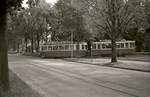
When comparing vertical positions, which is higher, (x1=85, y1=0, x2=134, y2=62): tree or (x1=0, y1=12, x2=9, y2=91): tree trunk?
(x1=85, y1=0, x2=134, y2=62): tree

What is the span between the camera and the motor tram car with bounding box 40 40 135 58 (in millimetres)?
51281

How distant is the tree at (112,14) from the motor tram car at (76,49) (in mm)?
21765

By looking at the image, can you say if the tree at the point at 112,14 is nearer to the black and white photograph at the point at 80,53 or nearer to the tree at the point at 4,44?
the black and white photograph at the point at 80,53

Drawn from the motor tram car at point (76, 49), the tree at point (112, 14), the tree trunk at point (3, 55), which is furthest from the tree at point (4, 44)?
the motor tram car at point (76, 49)

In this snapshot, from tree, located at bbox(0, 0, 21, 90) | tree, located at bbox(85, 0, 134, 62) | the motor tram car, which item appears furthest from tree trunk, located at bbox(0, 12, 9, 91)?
the motor tram car

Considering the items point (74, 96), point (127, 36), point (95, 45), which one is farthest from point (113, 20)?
point (127, 36)

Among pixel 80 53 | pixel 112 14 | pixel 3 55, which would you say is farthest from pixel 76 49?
pixel 3 55

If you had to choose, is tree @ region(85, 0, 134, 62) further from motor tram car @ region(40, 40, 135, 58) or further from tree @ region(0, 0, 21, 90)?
motor tram car @ region(40, 40, 135, 58)

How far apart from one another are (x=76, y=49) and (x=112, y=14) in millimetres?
Answer: 25446

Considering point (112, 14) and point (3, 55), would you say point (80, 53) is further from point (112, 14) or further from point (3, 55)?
point (3, 55)

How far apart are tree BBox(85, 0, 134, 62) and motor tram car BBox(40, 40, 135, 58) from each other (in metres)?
21.8

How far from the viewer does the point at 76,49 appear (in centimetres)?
5244

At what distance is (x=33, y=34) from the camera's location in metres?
62.5

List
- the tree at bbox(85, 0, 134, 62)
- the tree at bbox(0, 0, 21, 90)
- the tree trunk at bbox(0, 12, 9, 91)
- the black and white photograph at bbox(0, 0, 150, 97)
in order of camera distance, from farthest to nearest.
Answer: the tree at bbox(85, 0, 134, 62)
the black and white photograph at bbox(0, 0, 150, 97)
the tree trunk at bbox(0, 12, 9, 91)
the tree at bbox(0, 0, 21, 90)
